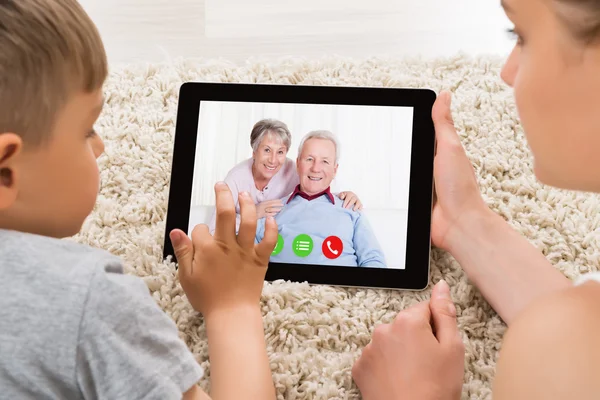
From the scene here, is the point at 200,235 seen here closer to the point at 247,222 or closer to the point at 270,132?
the point at 247,222

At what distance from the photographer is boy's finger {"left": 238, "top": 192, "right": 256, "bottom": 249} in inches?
33.7

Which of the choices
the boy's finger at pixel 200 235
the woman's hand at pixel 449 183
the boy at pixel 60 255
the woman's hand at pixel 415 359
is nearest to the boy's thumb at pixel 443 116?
the woman's hand at pixel 449 183

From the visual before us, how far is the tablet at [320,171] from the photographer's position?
871 millimetres

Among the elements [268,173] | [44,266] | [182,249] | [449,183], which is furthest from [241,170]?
[44,266]

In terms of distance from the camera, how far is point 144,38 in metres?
1.12

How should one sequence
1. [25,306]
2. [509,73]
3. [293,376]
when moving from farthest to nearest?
[293,376] → [509,73] → [25,306]

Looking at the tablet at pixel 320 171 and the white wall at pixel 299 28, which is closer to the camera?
the tablet at pixel 320 171

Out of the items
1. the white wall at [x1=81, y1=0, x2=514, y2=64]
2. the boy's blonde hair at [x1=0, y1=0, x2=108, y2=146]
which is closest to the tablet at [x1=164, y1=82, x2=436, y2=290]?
the white wall at [x1=81, y1=0, x2=514, y2=64]

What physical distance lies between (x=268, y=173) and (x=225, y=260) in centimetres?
14

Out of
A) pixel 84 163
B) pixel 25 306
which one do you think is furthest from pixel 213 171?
pixel 25 306

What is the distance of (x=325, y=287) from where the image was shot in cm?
87

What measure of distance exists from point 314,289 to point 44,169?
41 centimetres

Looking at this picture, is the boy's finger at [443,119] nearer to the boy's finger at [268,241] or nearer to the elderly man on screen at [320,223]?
the elderly man on screen at [320,223]

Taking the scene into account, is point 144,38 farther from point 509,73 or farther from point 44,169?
point 509,73
